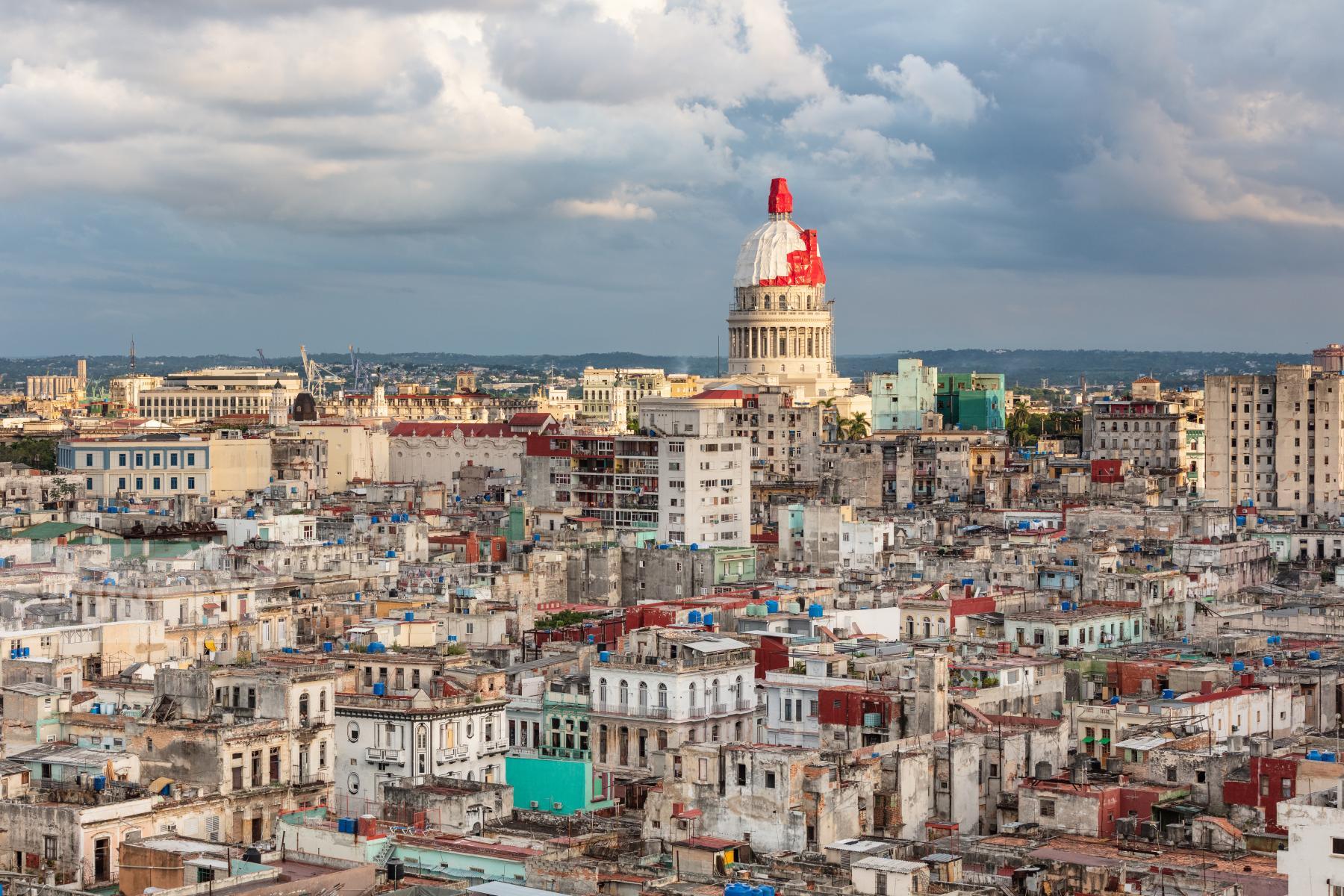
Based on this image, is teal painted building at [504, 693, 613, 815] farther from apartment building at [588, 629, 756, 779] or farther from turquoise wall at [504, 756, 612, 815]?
apartment building at [588, 629, 756, 779]

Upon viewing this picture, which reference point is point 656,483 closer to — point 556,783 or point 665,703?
point 665,703

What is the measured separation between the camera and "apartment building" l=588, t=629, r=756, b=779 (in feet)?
236

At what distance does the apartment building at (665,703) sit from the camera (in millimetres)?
71938

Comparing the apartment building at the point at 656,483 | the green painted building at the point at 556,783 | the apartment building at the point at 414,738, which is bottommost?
the green painted building at the point at 556,783

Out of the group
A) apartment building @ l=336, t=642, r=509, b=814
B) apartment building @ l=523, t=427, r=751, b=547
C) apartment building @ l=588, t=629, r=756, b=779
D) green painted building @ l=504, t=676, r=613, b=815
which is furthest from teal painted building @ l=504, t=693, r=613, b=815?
apartment building @ l=523, t=427, r=751, b=547

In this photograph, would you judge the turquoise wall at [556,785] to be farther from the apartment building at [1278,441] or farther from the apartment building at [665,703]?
the apartment building at [1278,441]

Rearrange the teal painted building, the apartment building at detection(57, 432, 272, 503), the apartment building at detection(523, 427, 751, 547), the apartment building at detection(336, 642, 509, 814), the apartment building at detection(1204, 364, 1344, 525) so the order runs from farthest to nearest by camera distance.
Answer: the apartment building at detection(57, 432, 272, 503) → the apartment building at detection(1204, 364, 1344, 525) → the apartment building at detection(523, 427, 751, 547) → the apartment building at detection(336, 642, 509, 814) → the teal painted building

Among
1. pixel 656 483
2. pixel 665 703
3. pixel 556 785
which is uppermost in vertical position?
pixel 656 483

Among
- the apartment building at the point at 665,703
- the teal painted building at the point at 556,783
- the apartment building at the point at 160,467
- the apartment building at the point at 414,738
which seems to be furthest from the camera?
the apartment building at the point at 160,467

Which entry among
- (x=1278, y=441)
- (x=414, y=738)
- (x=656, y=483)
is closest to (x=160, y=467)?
(x=656, y=483)

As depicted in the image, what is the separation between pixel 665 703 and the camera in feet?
237

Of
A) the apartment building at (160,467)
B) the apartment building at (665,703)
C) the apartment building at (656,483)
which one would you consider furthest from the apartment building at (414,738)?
the apartment building at (160,467)

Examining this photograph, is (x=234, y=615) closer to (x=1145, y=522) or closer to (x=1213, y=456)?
(x=1145, y=522)

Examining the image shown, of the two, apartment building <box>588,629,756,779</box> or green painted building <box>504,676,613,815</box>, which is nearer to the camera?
green painted building <box>504,676,613,815</box>
